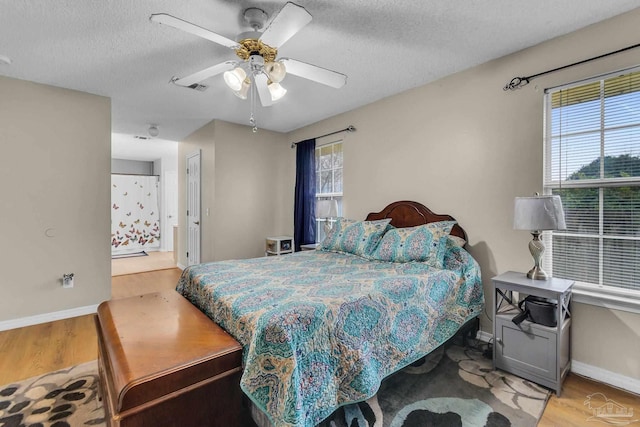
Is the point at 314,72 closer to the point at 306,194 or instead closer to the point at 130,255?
the point at 306,194

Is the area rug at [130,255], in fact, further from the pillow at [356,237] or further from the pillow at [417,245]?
the pillow at [417,245]

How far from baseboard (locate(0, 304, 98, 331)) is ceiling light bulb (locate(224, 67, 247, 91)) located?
9.81 feet

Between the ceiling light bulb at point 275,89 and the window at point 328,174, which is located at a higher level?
the ceiling light bulb at point 275,89

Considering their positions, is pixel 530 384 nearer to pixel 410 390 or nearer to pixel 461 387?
pixel 461 387

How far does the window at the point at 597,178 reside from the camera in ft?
6.50

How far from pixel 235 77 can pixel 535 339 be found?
2752 millimetres

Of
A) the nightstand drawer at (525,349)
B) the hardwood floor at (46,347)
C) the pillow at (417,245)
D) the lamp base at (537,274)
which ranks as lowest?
the hardwood floor at (46,347)

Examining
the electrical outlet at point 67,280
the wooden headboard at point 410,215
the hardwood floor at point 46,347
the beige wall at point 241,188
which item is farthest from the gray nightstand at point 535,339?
the electrical outlet at point 67,280

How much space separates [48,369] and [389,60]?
3754mm

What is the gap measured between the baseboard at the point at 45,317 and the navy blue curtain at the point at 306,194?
2744 mm

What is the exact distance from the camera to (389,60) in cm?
260

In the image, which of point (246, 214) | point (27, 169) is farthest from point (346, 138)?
point (27, 169)

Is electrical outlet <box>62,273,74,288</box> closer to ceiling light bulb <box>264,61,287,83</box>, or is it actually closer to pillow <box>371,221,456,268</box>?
ceiling light bulb <box>264,61,287,83</box>

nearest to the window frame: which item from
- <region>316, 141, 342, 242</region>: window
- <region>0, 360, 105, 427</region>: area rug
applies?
<region>316, 141, 342, 242</region>: window
